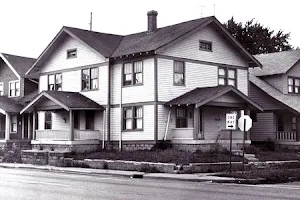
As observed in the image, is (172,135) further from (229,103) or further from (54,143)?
(54,143)

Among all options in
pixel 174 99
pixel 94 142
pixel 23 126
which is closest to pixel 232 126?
pixel 174 99

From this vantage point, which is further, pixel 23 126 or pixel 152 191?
pixel 23 126

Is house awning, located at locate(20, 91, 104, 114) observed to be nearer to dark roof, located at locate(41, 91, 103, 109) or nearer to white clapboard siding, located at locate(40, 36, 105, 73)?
dark roof, located at locate(41, 91, 103, 109)

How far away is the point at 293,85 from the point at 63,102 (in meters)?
18.6

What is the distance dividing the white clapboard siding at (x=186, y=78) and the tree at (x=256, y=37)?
2903cm

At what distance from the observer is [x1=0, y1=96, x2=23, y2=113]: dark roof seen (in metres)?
41.1

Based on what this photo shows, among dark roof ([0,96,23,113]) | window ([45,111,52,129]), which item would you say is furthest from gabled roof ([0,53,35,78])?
window ([45,111,52,129])

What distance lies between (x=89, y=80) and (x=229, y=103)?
32.5 feet

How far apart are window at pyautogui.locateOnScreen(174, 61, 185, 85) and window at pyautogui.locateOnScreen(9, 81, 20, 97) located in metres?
17.7

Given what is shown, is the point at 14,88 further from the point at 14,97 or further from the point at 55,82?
the point at 55,82

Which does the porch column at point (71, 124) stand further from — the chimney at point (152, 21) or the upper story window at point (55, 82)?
the chimney at point (152, 21)

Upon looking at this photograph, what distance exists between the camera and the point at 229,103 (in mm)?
32281

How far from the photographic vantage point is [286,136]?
3856cm

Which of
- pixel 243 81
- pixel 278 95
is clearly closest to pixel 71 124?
pixel 243 81
